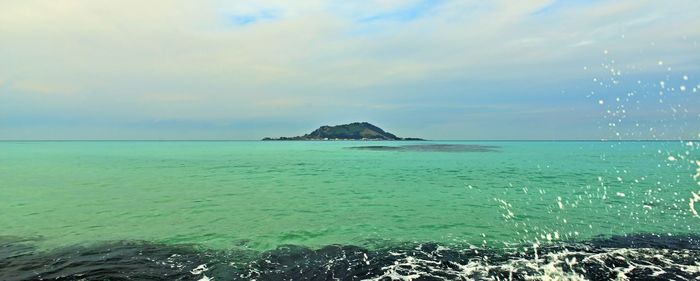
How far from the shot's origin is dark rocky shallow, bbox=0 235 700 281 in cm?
1530

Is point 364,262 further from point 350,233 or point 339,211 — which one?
point 339,211

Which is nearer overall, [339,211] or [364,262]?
[364,262]

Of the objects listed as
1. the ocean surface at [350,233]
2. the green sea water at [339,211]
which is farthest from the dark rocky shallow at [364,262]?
the green sea water at [339,211]

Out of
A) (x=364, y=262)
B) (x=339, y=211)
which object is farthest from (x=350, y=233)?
(x=339, y=211)

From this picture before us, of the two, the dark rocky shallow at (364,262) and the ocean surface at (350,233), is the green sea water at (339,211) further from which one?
the dark rocky shallow at (364,262)

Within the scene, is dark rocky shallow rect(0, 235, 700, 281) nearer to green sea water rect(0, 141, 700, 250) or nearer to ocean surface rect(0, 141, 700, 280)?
ocean surface rect(0, 141, 700, 280)

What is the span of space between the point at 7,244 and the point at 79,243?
3.34m

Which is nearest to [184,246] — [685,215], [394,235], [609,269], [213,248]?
[213,248]

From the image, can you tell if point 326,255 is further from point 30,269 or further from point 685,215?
point 685,215

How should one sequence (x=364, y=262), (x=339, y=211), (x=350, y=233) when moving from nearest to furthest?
(x=364, y=262) → (x=350, y=233) → (x=339, y=211)

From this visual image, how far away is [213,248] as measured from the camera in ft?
63.8

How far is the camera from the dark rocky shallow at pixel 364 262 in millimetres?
15297

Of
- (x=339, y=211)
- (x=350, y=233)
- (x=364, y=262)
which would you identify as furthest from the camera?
(x=339, y=211)

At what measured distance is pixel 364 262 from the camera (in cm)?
1719
